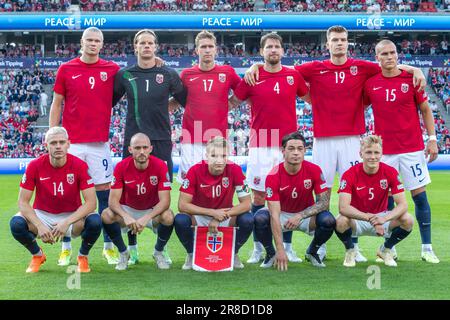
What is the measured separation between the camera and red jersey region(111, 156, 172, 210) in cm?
636

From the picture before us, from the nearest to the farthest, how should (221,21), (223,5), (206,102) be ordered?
(206,102), (221,21), (223,5)

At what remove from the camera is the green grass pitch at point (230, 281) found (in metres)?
5.18

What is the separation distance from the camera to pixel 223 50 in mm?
32094

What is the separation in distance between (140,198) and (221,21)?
24.4 meters

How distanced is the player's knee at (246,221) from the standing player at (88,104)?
1.33 meters

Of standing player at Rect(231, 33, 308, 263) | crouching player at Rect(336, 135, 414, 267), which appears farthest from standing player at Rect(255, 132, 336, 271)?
standing player at Rect(231, 33, 308, 263)

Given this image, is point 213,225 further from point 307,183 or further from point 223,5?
point 223,5

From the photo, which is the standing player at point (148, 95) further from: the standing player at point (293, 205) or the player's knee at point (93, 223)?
the standing player at point (293, 205)

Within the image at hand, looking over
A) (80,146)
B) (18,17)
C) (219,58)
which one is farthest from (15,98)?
(80,146)

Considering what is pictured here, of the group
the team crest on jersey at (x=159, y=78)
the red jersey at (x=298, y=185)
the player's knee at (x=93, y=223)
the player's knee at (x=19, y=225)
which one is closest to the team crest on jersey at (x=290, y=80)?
the red jersey at (x=298, y=185)

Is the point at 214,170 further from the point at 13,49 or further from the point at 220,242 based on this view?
the point at 13,49

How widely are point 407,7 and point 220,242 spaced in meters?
27.5

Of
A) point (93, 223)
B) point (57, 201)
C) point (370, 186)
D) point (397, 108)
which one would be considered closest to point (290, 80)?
point (397, 108)

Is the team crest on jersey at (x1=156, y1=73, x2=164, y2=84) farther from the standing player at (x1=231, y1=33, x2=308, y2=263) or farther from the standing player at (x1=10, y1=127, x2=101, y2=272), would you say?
the standing player at (x1=10, y1=127, x2=101, y2=272)
